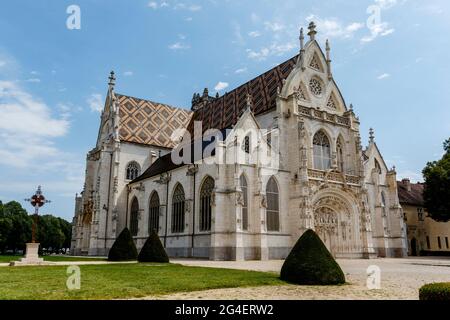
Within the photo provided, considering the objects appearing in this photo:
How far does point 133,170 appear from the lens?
37625 millimetres

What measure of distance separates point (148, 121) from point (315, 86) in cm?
1849

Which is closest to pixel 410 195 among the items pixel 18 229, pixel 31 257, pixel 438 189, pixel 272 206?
pixel 438 189

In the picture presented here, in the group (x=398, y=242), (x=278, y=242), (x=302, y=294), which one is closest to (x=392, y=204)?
(x=398, y=242)

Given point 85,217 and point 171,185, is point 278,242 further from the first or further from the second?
point 85,217

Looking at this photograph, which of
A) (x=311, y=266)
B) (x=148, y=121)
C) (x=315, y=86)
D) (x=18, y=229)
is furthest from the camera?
(x=18, y=229)

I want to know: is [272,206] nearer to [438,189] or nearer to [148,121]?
[438,189]

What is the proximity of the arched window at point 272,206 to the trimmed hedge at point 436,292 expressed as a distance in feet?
62.6

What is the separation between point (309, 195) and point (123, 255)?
12582 mm

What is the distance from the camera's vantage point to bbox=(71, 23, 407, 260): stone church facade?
80.7 feet

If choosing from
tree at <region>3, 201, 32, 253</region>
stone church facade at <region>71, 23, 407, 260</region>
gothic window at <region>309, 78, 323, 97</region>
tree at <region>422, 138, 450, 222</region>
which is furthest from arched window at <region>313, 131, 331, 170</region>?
A: tree at <region>3, 201, 32, 253</region>

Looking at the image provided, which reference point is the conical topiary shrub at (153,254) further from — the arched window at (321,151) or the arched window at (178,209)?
the arched window at (321,151)

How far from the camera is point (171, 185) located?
30406mm

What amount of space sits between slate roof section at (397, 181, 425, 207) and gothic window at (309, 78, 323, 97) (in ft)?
59.7

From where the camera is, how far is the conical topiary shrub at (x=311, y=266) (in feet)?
33.7
